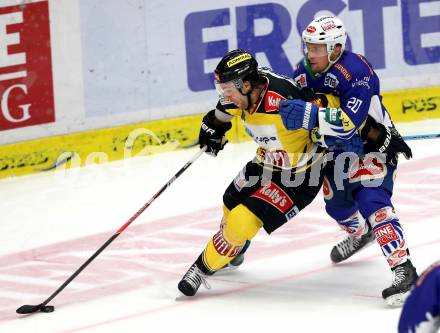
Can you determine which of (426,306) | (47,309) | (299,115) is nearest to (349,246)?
(299,115)

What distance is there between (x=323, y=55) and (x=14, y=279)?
2063 millimetres

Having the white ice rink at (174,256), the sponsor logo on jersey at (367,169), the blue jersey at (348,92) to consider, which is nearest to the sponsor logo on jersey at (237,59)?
the blue jersey at (348,92)

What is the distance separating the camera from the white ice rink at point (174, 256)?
5215mm

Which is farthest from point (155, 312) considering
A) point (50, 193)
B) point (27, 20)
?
point (27, 20)

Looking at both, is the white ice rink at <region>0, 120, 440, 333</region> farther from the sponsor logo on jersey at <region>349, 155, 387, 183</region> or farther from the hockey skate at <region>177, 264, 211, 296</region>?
the sponsor logo on jersey at <region>349, 155, 387, 183</region>

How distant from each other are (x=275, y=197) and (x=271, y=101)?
1.44 ft

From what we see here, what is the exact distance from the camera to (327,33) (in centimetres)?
526

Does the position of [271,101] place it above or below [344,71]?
below

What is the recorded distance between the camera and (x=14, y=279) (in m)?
6.10

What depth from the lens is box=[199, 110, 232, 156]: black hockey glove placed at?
5.65 meters

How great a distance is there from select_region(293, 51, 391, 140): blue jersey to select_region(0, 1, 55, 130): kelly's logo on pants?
10.2 feet

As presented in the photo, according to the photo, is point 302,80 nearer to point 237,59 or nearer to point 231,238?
point 237,59

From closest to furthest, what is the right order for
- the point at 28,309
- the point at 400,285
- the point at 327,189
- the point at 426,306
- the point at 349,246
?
1. the point at 426,306
2. the point at 400,285
3. the point at 28,309
4. the point at 327,189
5. the point at 349,246

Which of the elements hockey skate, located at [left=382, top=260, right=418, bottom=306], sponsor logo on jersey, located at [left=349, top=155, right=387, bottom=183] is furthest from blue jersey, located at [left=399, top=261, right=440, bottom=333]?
sponsor logo on jersey, located at [left=349, top=155, right=387, bottom=183]
